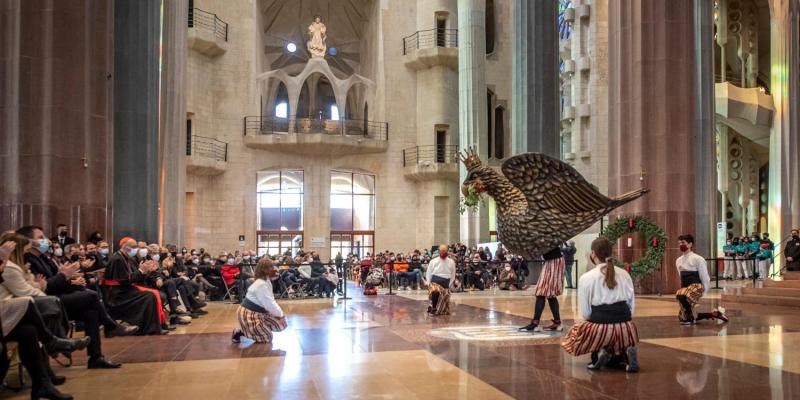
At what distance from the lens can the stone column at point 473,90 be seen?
111 ft

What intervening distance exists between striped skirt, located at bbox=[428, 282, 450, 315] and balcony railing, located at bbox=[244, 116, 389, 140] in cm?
2338

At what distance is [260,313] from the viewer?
9828 mm

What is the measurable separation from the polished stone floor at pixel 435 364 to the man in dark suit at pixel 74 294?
301mm

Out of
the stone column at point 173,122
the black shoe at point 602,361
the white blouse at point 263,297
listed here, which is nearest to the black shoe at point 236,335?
the white blouse at point 263,297

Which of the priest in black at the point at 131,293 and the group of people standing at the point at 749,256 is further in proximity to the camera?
the group of people standing at the point at 749,256

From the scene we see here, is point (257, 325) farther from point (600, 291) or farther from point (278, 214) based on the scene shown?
point (278, 214)

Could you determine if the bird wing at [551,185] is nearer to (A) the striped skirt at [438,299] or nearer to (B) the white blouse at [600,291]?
(B) the white blouse at [600,291]

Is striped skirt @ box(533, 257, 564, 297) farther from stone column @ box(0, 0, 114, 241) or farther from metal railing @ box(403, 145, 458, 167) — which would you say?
metal railing @ box(403, 145, 458, 167)

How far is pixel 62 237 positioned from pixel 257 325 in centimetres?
356

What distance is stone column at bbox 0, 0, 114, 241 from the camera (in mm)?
11062

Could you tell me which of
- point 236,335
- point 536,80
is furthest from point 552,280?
point 536,80

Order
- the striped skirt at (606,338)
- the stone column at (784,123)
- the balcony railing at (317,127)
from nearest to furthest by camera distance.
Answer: the striped skirt at (606,338) < the stone column at (784,123) < the balcony railing at (317,127)

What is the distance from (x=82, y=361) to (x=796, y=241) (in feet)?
52.0

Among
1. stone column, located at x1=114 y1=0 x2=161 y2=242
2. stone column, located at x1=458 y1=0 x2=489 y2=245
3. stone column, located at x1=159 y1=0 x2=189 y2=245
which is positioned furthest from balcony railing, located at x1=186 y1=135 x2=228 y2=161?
stone column, located at x1=114 y1=0 x2=161 y2=242
